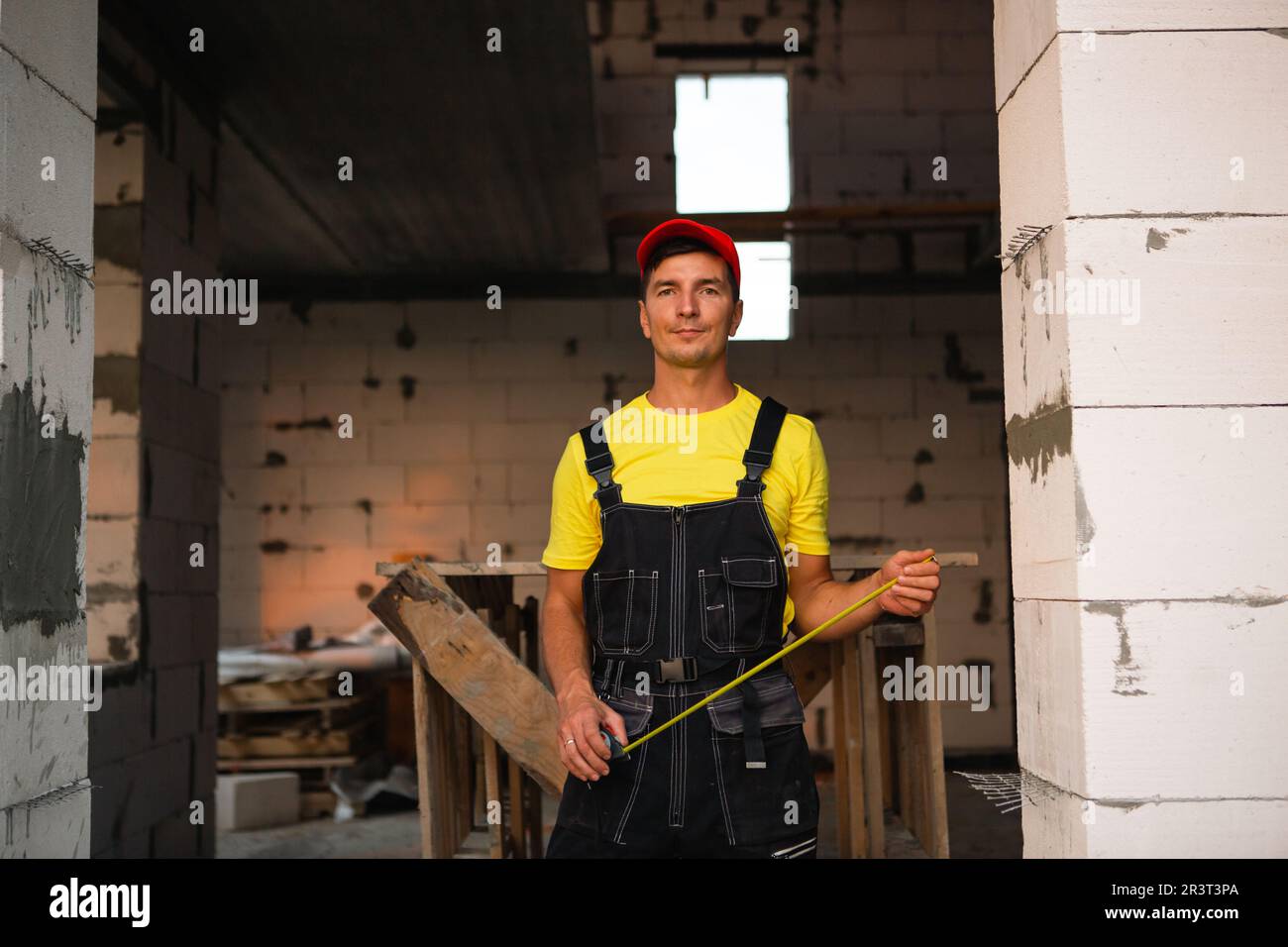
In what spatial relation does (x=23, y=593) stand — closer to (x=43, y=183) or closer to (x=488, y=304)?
(x=43, y=183)

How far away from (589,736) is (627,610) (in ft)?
0.88

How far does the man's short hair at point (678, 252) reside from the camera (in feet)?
7.50

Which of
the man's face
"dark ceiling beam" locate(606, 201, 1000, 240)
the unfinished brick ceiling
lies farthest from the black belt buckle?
"dark ceiling beam" locate(606, 201, 1000, 240)

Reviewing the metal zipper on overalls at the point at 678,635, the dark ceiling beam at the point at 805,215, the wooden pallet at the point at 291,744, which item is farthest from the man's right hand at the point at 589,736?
the dark ceiling beam at the point at 805,215

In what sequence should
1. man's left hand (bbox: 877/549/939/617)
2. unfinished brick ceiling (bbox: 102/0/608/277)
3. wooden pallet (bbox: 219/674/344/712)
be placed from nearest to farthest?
man's left hand (bbox: 877/549/939/617), unfinished brick ceiling (bbox: 102/0/608/277), wooden pallet (bbox: 219/674/344/712)

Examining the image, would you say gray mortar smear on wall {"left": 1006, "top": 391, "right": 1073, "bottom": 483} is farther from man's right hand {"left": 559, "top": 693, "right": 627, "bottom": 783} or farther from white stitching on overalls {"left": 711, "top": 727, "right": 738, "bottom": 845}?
man's right hand {"left": 559, "top": 693, "right": 627, "bottom": 783}

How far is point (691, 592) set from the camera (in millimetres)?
2178

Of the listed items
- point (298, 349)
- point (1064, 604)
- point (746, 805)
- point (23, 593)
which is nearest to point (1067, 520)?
point (1064, 604)

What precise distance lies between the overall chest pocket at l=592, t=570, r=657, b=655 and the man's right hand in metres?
0.14

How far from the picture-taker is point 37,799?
1.88 m

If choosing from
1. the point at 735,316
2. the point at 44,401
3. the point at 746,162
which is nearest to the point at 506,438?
the point at 746,162

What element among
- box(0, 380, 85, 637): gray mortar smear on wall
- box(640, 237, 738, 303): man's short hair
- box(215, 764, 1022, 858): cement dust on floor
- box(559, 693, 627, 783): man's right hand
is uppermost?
box(640, 237, 738, 303): man's short hair

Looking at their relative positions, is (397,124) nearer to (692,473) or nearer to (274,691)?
(274,691)

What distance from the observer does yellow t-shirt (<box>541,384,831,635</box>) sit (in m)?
2.23
